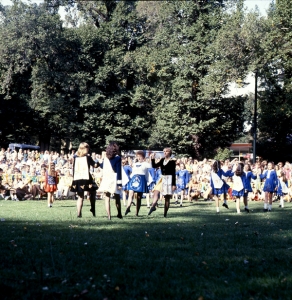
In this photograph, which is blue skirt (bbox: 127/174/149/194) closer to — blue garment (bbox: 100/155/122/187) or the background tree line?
blue garment (bbox: 100/155/122/187)

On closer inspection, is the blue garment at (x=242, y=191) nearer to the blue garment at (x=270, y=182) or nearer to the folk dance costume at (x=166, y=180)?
the blue garment at (x=270, y=182)

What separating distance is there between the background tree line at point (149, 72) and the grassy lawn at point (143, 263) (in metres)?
31.7

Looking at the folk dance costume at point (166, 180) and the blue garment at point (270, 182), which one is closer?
the folk dance costume at point (166, 180)

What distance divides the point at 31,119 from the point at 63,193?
2508cm

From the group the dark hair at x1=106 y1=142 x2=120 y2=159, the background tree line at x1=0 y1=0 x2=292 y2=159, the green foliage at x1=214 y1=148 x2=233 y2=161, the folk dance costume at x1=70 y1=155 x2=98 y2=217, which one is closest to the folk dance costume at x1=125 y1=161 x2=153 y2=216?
the folk dance costume at x1=70 y1=155 x2=98 y2=217

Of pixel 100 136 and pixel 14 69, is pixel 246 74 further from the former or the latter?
pixel 14 69

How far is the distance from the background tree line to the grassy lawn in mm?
31722

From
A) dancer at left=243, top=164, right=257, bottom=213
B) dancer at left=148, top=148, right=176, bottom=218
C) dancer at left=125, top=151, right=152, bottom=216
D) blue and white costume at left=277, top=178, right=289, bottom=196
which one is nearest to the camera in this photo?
dancer at left=148, top=148, right=176, bottom=218

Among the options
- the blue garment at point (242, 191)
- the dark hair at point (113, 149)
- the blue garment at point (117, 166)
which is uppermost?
the dark hair at point (113, 149)

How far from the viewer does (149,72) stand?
152 ft

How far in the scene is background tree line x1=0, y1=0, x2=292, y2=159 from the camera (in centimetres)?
4100

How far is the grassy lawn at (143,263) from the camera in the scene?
5250 millimetres

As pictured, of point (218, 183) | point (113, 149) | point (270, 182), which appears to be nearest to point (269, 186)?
point (270, 182)

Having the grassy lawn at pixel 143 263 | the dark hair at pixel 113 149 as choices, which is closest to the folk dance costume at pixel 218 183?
the dark hair at pixel 113 149
